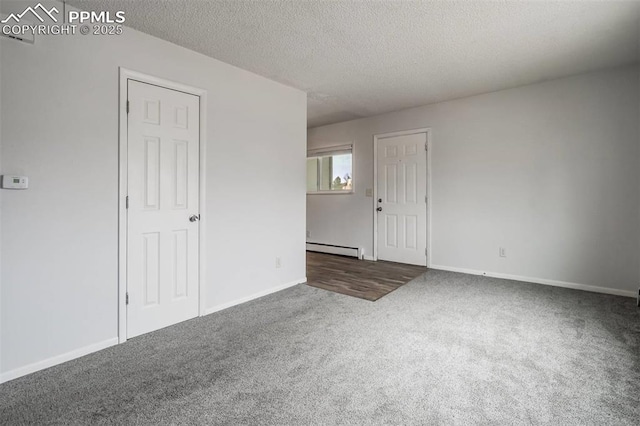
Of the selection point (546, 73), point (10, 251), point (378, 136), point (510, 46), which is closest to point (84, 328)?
point (10, 251)

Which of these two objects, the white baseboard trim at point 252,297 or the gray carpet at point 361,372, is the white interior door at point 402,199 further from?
the gray carpet at point 361,372

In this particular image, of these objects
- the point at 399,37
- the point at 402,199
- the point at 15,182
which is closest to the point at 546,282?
the point at 402,199

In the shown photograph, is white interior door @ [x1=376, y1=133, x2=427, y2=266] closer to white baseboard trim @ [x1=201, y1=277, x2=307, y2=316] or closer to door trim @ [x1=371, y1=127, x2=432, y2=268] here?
door trim @ [x1=371, y1=127, x2=432, y2=268]

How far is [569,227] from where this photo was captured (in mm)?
3639

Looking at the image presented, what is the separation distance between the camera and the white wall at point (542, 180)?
3352mm

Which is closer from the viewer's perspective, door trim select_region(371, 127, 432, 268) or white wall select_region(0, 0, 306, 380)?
white wall select_region(0, 0, 306, 380)

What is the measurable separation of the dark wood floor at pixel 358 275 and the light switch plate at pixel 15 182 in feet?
9.38

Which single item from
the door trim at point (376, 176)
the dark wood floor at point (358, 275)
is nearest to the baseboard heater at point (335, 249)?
A: the dark wood floor at point (358, 275)

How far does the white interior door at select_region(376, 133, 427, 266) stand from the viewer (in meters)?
4.84

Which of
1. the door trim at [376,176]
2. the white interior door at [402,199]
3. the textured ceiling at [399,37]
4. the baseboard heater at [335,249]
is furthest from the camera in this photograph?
the baseboard heater at [335,249]

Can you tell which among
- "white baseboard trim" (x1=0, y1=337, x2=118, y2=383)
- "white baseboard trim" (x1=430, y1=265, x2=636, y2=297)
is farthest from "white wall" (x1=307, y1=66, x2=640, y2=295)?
"white baseboard trim" (x1=0, y1=337, x2=118, y2=383)

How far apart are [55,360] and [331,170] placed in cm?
484

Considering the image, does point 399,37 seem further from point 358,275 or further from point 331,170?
point 331,170

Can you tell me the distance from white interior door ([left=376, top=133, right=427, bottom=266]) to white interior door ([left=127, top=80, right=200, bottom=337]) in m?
3.24
